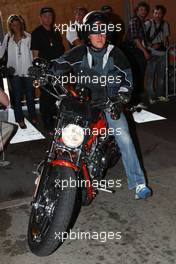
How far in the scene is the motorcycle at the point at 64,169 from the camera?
10.6ft

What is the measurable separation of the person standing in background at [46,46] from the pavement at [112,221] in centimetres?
181

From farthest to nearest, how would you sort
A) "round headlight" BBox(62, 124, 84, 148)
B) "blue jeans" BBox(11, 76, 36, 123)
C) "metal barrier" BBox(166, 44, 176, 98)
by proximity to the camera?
1. "metal barrier" BBox(166, 44, 176, 98)
2. "blue jeans" BBox(11, 76, 36, 123)
3. "round headlight" BBox(62, 124, 84, 148)

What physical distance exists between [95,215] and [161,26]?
6085 mm

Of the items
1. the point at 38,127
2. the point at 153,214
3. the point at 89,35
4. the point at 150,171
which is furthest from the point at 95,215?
the point at 38,127

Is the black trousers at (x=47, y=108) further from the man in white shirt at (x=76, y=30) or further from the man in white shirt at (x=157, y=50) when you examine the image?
the man in white shirt at (x=157, y=50)

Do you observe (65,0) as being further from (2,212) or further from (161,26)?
(2,212)

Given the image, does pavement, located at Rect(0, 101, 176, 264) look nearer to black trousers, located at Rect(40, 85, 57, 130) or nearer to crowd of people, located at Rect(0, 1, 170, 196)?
crowd of people, located at Rect(0, 1, 170, 196)

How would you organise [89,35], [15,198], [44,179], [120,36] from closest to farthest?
[44,179]
[89,35]
[15,198]
[120,36]

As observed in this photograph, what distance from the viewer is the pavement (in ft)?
11.4

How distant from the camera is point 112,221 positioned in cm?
406

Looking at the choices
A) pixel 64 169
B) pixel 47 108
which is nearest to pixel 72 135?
pixel 64 169

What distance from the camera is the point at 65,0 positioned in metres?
9.09

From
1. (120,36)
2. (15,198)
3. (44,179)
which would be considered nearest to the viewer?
(44,179)

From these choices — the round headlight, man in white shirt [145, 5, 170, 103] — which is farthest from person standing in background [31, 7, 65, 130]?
the round headlight
